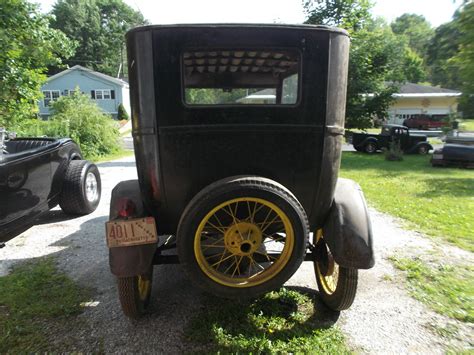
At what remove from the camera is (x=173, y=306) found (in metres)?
2.78

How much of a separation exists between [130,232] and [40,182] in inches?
106

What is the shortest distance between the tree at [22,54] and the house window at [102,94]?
29.1 meters

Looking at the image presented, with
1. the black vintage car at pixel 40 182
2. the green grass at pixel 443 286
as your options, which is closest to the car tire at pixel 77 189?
the black vintage car at pixel 40 182

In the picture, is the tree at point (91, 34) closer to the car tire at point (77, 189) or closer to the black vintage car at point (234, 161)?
the car tire at point (77, 189)

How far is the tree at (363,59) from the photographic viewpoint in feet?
41.8

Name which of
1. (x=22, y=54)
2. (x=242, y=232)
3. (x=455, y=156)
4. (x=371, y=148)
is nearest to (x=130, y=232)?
(x=242, y=232)

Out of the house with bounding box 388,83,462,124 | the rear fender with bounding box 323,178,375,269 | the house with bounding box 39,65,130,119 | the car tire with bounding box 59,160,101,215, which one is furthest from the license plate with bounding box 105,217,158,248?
the house with bounding box 388,83,462,124

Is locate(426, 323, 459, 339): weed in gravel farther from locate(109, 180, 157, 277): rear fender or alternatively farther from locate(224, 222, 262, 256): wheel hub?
locate(109, 180, 157, 277): rear fender

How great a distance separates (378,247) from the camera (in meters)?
4.14

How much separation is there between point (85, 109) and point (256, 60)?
1278 cm

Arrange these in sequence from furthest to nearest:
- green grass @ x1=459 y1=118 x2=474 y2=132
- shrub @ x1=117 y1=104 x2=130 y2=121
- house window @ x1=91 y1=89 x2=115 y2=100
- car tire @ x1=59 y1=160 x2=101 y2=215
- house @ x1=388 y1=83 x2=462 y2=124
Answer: house window @ x1=91 y1=89 x2=115 y2=100, shrub @ x1=117 y1=104 x2=130 y2=121, house @ x1=388 y1=83 x2=462 y2=124, green grass @ x1=459 y1=118 x2=474 y2=132, car tire @ x1=59 y1=160 x2=101 y2=215

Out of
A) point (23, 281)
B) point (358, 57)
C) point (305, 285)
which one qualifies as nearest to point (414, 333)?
point (305, 285)

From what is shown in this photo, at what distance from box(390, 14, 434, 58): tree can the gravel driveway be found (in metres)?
67.9

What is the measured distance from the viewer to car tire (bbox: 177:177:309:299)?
6.68 feet
